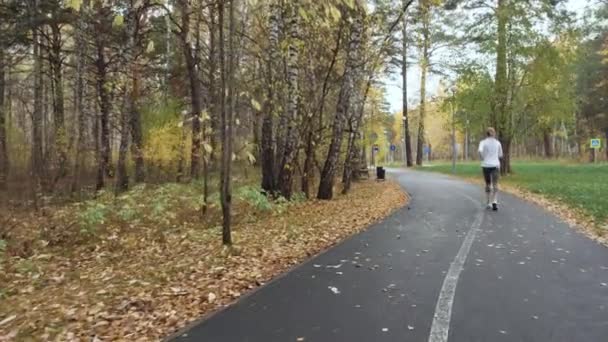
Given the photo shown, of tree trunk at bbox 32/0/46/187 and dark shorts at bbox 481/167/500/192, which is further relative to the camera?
tree trunk at bbox 32/0/46/187

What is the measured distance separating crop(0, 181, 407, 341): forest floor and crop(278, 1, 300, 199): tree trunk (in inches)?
29.0

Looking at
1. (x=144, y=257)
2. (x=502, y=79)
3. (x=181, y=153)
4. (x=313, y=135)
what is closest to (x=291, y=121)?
(x=313, y=135)

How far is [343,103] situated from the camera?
1460cm

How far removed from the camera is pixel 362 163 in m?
29.1

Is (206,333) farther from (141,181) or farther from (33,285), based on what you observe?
(141,181)

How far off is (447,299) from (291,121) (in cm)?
928

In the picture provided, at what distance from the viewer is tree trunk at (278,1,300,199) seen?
13.1 metres

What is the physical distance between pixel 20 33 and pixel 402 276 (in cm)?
1543

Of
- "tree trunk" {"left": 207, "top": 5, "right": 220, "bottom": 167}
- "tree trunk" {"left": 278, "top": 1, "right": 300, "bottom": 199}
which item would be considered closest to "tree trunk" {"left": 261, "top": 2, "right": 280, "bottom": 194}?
"tree trunk" {"left": 278, "top": 1, "right": 300, "bottom": 199}

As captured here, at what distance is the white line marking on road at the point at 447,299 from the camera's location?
4.09 metres

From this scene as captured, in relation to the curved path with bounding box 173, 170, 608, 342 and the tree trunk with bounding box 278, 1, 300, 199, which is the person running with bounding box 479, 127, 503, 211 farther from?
the tree trunk with bounding box 278, 1, 300, 199

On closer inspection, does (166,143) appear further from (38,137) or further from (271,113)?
(271,113)

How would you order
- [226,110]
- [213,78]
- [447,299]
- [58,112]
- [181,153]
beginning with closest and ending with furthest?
1. [447,299]
2. [226,110]
3. [213,78]
4. [58,112]
5. [181,153]

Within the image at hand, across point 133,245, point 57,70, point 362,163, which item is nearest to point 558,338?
point 133,245
